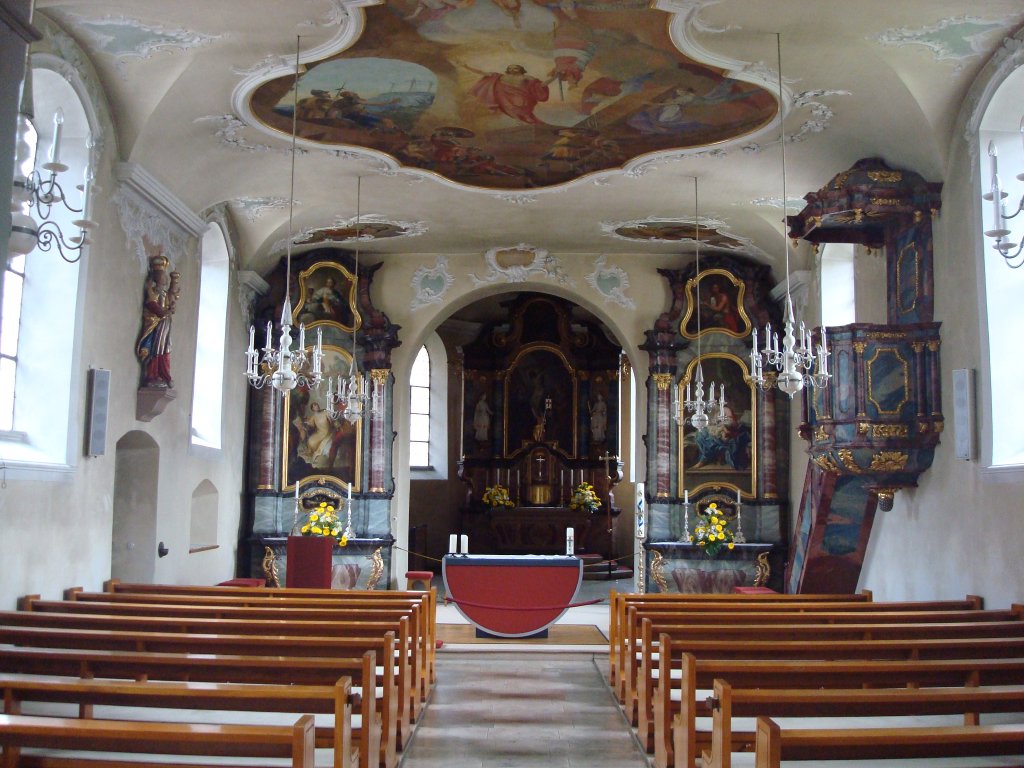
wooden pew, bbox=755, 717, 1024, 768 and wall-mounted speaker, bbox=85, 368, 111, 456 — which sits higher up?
wall-mounted speaker, bbox=85, 368, 111, 456

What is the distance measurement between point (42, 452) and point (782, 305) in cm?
1069

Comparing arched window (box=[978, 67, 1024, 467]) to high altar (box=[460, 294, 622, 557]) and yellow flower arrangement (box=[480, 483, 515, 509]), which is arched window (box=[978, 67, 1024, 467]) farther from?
yellow flower arrangement (box=[480, 483, 515, 509])

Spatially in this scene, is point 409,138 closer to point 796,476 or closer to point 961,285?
point 961,285

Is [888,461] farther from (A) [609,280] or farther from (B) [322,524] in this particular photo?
(B) [322,524]

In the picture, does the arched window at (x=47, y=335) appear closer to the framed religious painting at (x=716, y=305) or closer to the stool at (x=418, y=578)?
the stool at (x=418, y=578)

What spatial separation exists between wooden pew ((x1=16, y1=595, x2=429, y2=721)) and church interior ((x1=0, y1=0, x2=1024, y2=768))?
355mm

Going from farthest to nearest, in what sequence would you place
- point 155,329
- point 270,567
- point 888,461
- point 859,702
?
point 270,567 → point 155,329 → point 888,461 → point 859,702

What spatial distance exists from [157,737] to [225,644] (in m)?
2.21

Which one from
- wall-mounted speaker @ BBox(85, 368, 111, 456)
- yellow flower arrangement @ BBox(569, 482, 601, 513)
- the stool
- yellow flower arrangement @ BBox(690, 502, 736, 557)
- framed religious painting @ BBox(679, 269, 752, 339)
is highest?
framed religious painting @ BBox(679, 269, 752, 339)

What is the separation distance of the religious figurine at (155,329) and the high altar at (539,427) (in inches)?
424

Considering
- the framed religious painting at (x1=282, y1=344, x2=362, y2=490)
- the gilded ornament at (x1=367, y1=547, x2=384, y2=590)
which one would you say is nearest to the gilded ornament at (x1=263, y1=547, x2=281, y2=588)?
the framed religious painting at (x1=282, y1=344, x2=362, y2=490)

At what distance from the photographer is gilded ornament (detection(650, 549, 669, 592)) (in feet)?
48.1

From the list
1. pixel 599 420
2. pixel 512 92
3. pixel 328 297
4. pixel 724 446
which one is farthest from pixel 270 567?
pixel 599 420

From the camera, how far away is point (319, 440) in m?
15.2
